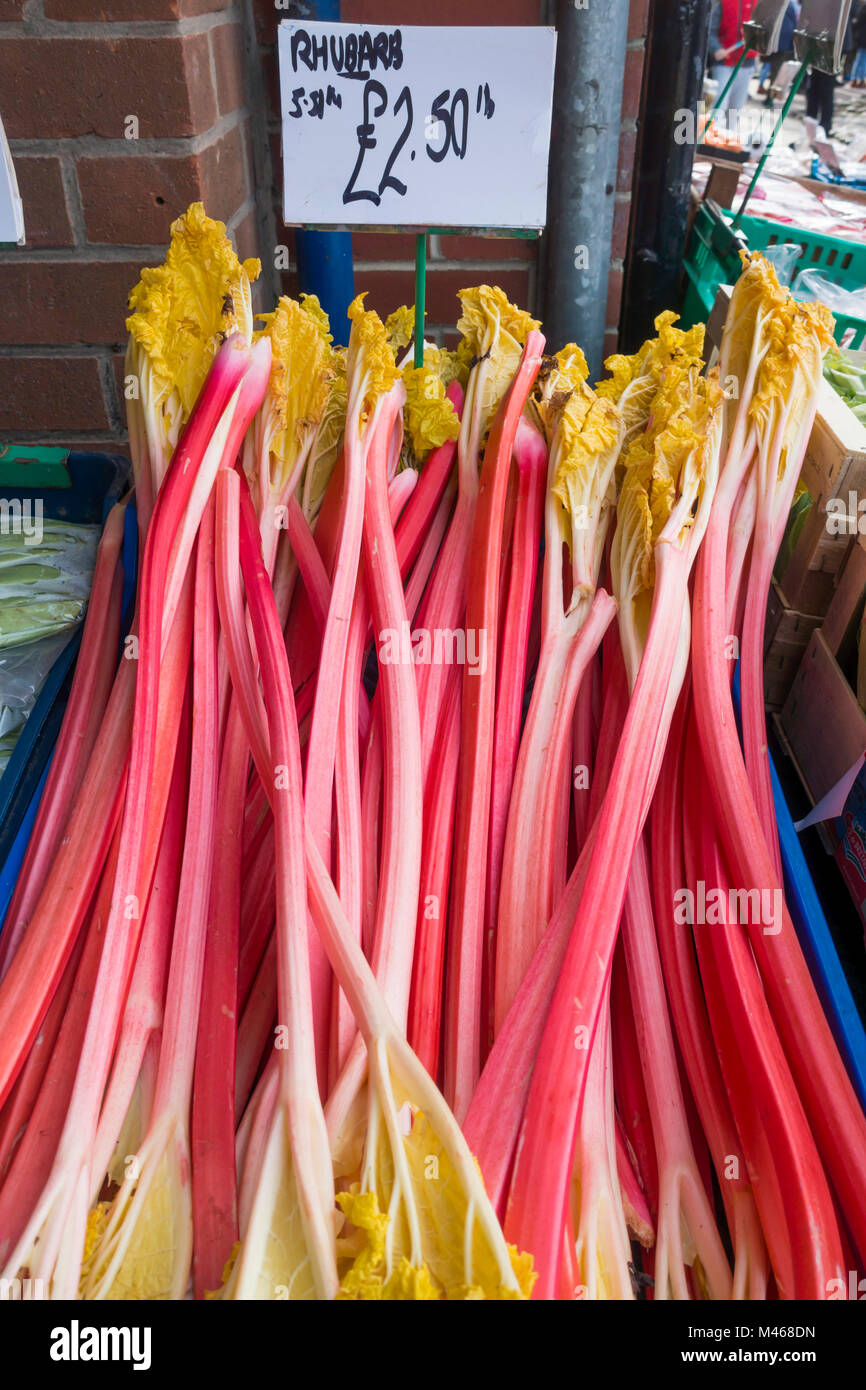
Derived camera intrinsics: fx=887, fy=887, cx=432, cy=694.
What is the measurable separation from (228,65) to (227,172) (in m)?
0.19

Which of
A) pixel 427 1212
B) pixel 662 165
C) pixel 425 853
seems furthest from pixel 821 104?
pixel 427 1212

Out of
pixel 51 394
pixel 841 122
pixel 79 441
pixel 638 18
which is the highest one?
pixel 841 122

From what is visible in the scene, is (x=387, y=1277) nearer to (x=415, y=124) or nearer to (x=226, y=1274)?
(x=226, y=1274)

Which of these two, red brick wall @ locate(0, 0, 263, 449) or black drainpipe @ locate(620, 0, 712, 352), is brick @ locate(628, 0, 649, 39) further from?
red brick wall @ locate(0, 0, 263, 449)

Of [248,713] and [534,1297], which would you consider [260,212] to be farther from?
[534,1297]

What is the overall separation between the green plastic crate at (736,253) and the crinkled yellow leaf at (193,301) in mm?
1294

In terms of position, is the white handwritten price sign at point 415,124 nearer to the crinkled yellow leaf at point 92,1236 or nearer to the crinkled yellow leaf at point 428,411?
the crinkled yellow leaf at point 428,411

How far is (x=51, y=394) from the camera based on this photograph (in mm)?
1875

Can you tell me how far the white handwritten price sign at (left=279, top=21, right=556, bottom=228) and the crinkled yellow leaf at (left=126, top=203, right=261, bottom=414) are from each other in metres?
0.11

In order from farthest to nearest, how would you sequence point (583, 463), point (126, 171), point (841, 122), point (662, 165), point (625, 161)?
point (841, 122) → point (662, 165) → point (625, 161) → point (126, 171) → point (583, 463)

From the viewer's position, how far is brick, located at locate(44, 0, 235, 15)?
4.83 ft

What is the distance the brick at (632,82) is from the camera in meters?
1.84
